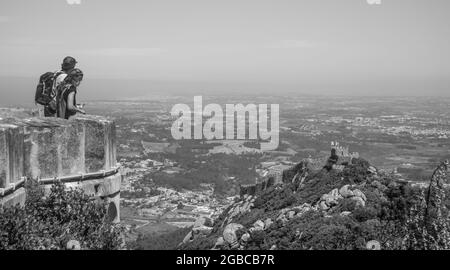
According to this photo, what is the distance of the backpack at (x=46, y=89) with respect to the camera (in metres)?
8.22

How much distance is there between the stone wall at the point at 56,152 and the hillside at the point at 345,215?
12.8 feet

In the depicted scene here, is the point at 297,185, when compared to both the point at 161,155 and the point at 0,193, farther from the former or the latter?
the point at 161,155

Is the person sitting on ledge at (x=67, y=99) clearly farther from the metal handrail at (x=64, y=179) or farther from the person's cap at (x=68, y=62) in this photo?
the metal handrail at (x=64, y=179)

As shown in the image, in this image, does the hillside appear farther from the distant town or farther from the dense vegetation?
the dense vegetation

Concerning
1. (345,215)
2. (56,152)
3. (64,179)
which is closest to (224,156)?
(345,215)

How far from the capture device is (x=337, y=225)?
1062 cm

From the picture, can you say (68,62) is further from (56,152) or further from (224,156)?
(224,156)

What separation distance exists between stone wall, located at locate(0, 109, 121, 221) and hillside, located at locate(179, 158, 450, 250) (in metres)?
3.89

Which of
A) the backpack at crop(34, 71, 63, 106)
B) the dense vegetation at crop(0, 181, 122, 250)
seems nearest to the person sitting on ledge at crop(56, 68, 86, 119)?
the backpack at crop(34, 71, 63, 106)

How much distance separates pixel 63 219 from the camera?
6.72 metres

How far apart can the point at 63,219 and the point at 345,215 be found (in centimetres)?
644

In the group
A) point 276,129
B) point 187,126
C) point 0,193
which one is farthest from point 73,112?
point 276,129

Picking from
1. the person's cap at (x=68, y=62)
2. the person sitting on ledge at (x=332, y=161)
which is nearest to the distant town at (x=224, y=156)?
the person sitting on ledge at (x=332, y=161)
